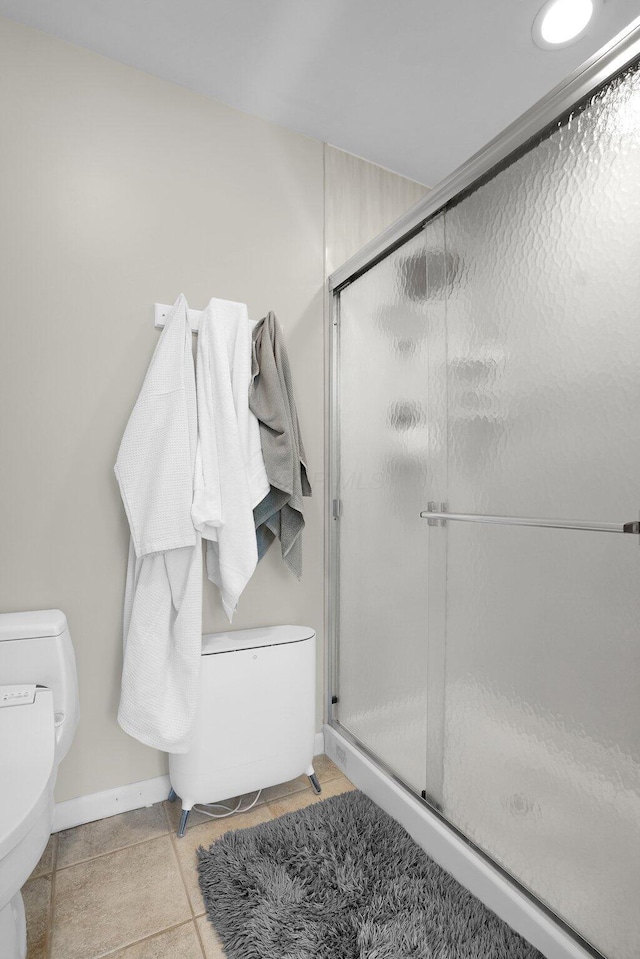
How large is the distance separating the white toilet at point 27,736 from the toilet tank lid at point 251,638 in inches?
15.3

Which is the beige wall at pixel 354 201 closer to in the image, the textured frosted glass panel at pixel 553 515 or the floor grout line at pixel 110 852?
the textured frosted glass panel at pixel 553 515

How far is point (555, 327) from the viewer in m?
1.05

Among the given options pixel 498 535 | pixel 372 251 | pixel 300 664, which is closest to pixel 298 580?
pixel 300 664

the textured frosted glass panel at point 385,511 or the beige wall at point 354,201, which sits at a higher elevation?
the beige wall at point 354,201

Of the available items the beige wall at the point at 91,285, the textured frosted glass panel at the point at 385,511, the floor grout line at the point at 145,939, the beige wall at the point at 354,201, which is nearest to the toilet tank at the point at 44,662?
the beige wall at the point at 91,285

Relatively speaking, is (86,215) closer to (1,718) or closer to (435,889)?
(1,718)

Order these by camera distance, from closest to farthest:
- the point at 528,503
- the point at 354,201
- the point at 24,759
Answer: the point at 24,759
the point at 528,503
the point at 354,201

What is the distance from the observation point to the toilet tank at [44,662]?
4.28ft

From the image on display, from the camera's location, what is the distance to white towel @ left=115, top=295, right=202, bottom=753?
56.2 inches

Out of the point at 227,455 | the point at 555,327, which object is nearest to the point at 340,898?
the point at 227,455

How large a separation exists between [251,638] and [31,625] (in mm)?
627

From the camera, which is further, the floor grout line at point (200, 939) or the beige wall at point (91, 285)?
the beige wall at point (91, 285)

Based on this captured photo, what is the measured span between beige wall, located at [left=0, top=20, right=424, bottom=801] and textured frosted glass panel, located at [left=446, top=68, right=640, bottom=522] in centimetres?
87

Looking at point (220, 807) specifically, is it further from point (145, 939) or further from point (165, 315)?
point (165, 315)
